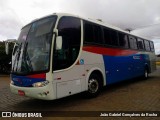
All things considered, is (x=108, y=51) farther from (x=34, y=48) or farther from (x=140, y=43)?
(x=140, y=43)

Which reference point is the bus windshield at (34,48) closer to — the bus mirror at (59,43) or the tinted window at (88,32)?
the bus mirror at (59,43)

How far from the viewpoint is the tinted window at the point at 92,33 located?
8558 millimetres

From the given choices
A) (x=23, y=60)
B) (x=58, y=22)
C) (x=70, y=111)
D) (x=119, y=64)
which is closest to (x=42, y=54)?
(x=23, y=60)

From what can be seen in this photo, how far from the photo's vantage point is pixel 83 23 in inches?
335

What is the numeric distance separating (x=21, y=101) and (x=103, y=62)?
396 cm

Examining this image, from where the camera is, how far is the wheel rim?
855 cm

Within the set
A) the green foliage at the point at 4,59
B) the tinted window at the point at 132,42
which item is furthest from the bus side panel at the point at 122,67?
the green foliage at the point at 4,59

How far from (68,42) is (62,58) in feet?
2.41

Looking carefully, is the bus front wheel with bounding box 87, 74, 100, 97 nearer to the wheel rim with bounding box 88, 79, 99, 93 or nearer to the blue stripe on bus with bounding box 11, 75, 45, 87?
the wheel rim with bounding box 88, 79, 99, 93

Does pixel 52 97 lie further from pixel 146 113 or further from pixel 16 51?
pixel 146 113

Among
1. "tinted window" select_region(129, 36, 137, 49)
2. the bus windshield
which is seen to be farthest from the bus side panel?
the bus windshield

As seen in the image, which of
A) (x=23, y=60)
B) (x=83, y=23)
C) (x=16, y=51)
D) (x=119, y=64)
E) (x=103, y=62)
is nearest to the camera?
(x=23, y=60)

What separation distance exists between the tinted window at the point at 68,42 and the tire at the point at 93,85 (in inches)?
57.2

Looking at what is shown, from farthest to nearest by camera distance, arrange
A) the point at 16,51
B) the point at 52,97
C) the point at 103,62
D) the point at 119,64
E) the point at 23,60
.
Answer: the point at 119,64, the point at 103,62, the point at 16,51, the point at 23,60, the point at 52,97
